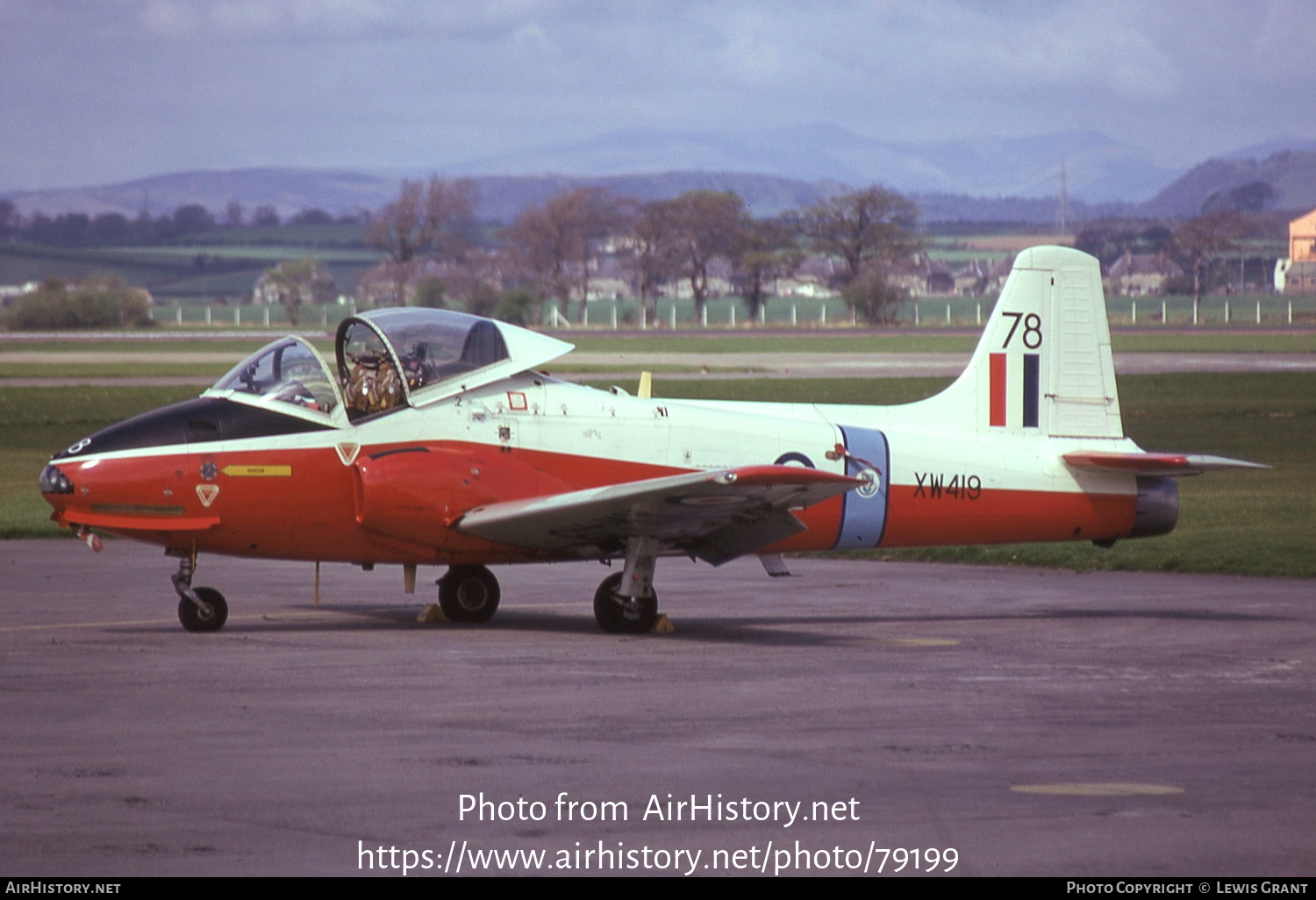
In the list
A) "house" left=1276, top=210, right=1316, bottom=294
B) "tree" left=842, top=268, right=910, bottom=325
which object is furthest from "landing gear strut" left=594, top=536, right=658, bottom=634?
"house" left=1276, top=210, right=1316, bottom=294

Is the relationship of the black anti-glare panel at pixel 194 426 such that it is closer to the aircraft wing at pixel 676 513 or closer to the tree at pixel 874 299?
the aircraft wing at pixel 676 513

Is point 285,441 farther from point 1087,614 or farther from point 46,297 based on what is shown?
point 46,297

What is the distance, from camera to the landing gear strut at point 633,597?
13.7m

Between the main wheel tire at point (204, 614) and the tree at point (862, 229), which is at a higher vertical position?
the tree at point (862, 229)

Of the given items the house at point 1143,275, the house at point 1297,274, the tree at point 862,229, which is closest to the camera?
the tree at point 862,229

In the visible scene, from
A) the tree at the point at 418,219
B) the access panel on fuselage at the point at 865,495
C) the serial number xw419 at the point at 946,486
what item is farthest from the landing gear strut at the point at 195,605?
the tree at the point at 418,219

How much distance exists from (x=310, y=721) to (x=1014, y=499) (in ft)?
24.2

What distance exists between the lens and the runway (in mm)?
7449

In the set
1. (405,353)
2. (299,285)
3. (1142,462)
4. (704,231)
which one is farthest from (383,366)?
(299,285)

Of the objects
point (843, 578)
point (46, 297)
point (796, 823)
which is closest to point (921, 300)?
point (46, 297)

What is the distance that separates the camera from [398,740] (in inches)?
375

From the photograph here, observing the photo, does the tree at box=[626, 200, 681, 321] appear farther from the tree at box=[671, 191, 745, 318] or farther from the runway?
the runway

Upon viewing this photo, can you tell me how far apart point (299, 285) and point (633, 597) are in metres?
122

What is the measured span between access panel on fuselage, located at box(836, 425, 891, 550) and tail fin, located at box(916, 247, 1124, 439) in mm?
953
